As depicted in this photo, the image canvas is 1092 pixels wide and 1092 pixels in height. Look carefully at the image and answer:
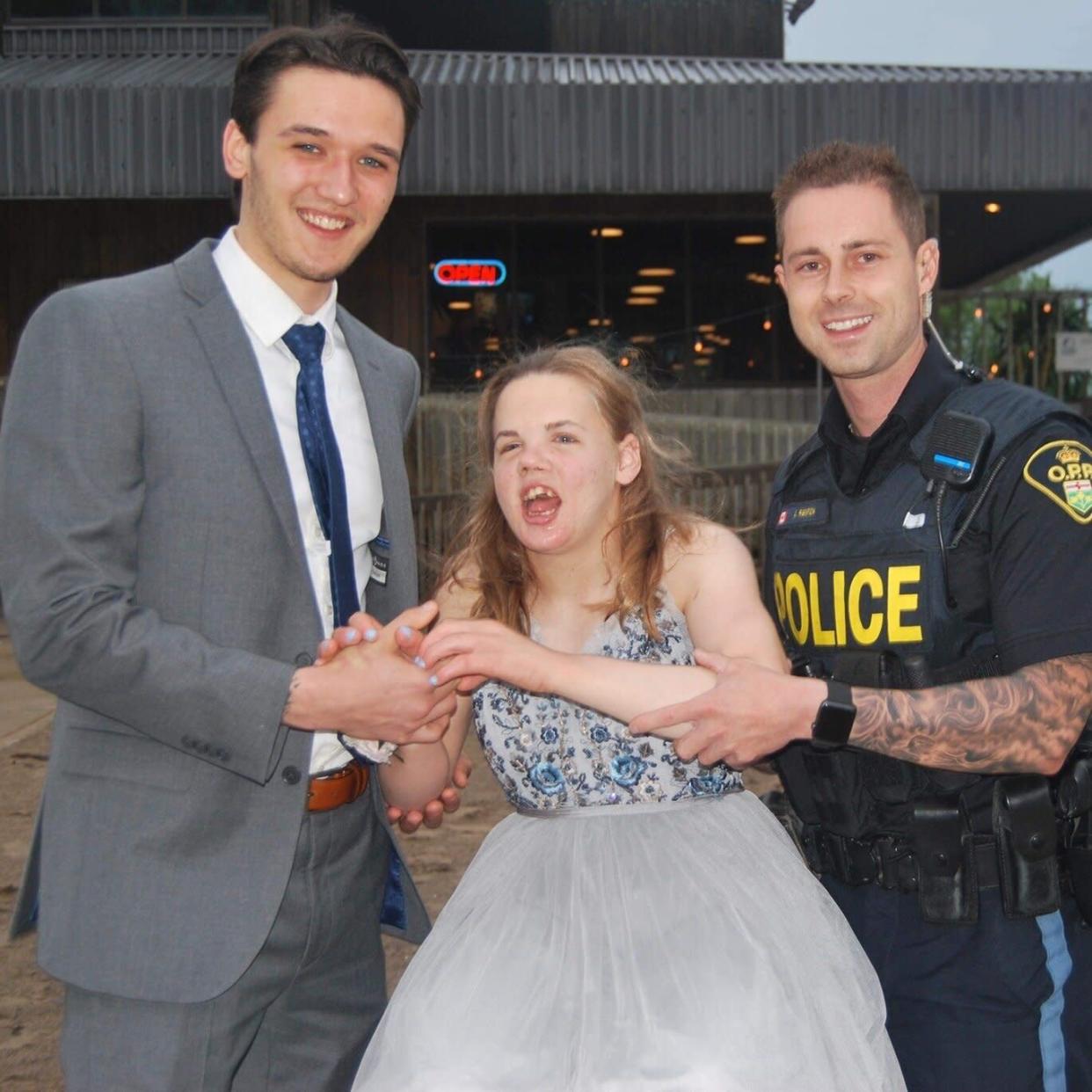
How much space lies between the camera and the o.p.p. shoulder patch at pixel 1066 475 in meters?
2.67

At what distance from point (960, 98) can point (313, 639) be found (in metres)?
12.8

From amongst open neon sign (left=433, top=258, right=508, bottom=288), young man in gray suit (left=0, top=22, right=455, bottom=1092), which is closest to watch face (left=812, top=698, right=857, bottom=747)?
young man in gray suit (left=0, top=22, right=455, bottom=1092)

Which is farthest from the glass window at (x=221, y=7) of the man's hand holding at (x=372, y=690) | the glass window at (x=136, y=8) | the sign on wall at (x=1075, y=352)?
the man's hand holding at (x=372, y=690)

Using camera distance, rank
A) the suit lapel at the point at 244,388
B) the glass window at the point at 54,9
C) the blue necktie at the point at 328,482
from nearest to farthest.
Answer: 1. the suit lapel at the point at 244,388
2. the blue necktie at the point at 328,482
3. the glass window at the point at 54,9

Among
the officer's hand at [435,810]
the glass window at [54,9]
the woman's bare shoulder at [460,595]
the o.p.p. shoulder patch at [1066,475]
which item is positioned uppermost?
the glass window at [54,9]

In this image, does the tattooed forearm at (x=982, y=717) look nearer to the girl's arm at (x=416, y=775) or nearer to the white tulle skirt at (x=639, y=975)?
the white tulle skirt at (x=639, y=975)

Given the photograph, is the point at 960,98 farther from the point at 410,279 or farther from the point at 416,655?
the point at 416,655

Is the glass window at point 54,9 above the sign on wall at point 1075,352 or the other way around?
above

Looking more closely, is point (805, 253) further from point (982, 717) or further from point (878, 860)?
point (878, 860)

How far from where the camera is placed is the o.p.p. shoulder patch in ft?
8.77

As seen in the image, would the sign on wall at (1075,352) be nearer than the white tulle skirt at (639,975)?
No

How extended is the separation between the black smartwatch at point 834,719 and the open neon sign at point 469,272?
1515cm

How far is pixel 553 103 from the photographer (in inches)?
532

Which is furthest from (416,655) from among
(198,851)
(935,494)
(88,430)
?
(935,494)
